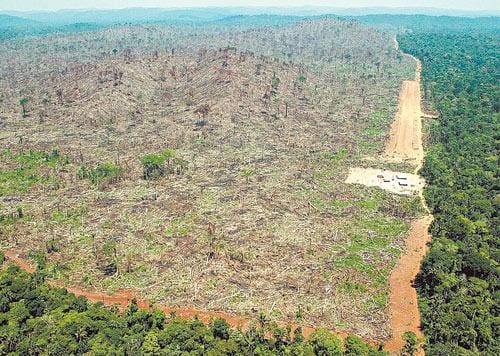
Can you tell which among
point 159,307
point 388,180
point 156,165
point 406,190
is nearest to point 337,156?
point 388,180

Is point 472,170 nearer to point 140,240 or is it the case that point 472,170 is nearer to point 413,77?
point 140,240

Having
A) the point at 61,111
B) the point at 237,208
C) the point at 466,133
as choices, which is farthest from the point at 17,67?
the point at 466,133

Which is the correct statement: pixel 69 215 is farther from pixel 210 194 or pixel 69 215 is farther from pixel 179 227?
pixel 210 194

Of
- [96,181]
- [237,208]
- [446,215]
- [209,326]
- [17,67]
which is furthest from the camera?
[17,67]

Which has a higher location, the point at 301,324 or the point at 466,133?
the point at 466,133

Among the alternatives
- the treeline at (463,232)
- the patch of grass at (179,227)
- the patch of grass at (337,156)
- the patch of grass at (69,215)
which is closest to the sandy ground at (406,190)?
the treeline at (463,232)

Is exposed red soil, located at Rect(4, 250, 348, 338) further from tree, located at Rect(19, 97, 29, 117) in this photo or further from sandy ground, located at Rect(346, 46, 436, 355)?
tree, located at Rect(19, 97, 29, 117)
